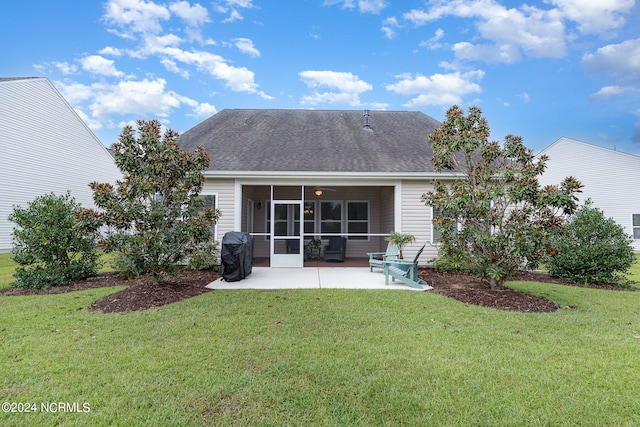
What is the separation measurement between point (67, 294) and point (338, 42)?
44.5 ft

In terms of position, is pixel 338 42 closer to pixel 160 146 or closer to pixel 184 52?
pixel 184 52

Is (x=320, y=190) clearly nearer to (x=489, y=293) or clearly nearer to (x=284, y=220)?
(x=284, y=220)

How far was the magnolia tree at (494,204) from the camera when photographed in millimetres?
5648

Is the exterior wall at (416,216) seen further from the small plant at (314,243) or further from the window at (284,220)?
the window at (284,220)

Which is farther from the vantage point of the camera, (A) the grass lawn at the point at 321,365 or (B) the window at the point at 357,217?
(B) the window at the point at 357,217

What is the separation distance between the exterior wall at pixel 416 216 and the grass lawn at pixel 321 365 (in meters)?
4.83

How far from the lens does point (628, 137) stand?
72.2 ft

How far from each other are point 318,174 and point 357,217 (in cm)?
448

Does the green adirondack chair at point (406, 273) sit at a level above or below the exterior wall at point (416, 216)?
below

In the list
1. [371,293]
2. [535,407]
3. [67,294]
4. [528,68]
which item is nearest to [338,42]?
[528,68]

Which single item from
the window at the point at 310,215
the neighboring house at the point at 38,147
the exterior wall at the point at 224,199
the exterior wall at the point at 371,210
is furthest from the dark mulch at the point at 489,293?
the neighboring house at the point at 38,147

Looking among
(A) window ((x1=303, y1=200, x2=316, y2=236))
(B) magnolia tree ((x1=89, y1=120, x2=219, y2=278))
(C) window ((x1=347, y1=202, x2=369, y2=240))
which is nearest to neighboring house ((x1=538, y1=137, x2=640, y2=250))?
(C) window ((x1=347, y1=202, x2=369, y2=240))

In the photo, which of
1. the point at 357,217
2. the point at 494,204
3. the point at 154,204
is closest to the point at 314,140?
the point at 357,217

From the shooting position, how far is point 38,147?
15.6 meters
